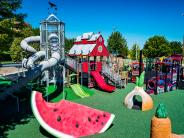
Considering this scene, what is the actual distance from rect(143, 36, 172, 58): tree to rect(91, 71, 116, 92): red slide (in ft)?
175

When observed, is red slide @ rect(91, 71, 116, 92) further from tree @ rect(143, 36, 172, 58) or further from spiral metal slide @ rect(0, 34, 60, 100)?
tree @ rect(143, 36, 172, 58)

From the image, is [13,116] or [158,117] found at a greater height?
[158,117]

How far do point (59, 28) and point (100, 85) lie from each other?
7420mm

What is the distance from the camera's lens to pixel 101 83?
83.3 ft

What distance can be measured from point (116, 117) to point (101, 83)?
9.59m

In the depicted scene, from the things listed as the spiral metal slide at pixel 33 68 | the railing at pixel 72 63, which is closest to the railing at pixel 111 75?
the railing at pixel 72 63

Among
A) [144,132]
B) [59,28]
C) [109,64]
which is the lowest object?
[144,132]

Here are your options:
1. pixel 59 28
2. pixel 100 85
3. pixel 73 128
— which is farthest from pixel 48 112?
pixel 59 28

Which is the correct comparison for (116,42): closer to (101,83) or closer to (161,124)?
(101,83)

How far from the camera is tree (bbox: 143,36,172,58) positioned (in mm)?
75688

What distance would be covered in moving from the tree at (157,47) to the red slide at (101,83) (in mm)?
53299

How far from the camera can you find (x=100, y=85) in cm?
2505

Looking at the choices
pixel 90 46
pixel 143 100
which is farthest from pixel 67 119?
pixel 90 46

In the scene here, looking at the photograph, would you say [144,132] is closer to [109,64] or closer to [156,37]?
[109,64]
